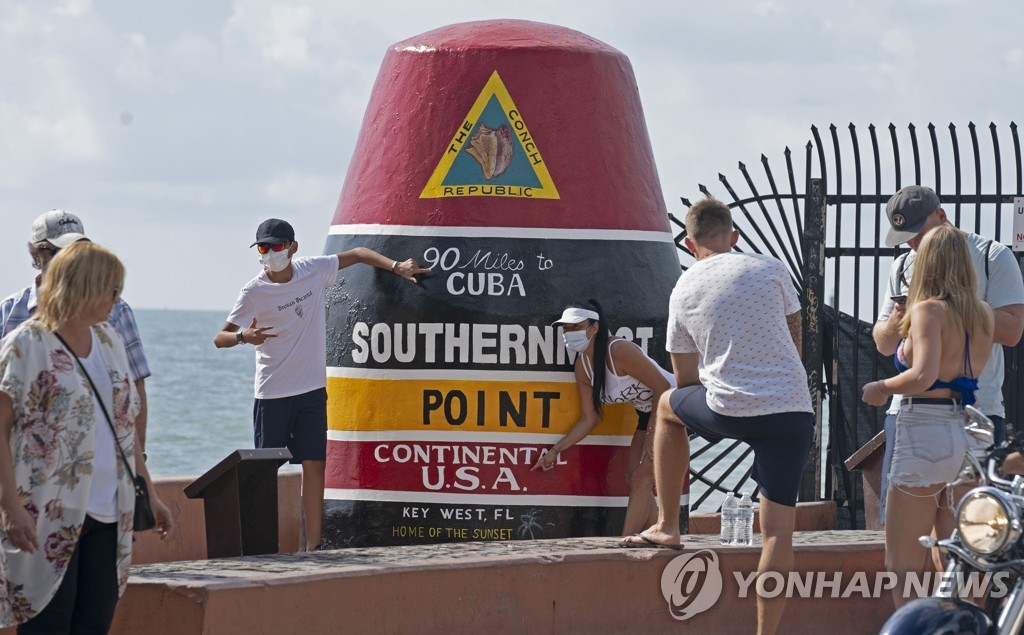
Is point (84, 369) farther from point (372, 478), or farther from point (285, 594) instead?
point (372, 478)

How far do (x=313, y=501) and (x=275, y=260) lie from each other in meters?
1.27

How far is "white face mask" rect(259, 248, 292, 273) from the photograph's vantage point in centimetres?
821

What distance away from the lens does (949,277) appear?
6.22 meters

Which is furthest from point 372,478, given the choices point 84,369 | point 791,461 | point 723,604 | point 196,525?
point 84,369

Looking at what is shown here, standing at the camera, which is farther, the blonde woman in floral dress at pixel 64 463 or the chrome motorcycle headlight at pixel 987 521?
the blonde woman in floral dress at pixel 64 463

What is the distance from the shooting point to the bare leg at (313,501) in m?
8.40

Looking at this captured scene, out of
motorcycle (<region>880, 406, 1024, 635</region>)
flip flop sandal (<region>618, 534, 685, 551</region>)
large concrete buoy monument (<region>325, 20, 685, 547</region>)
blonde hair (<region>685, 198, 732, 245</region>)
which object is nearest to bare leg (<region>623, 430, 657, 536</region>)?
large concrete buoy monument (<region>325, 20, 685, 547</region>)

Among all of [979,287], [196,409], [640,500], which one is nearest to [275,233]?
[640,500]

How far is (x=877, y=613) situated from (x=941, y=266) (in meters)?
2.29

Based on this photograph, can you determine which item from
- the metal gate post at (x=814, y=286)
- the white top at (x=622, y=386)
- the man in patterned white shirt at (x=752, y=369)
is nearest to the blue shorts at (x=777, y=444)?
the man in patterned white shirt at (x=752, y=369)

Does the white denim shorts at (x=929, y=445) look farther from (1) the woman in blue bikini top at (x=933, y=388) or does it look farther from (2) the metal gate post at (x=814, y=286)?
(2) the metal gate post at (x=814, y=286)

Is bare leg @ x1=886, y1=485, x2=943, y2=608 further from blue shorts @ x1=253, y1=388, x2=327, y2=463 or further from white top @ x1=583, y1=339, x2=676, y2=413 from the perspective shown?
blue shorts @ x1=253, y1=388, x2=327, y2=463

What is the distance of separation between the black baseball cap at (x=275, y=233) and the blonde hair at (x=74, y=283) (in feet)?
9.41

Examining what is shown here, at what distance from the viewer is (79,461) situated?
527 centimetres
